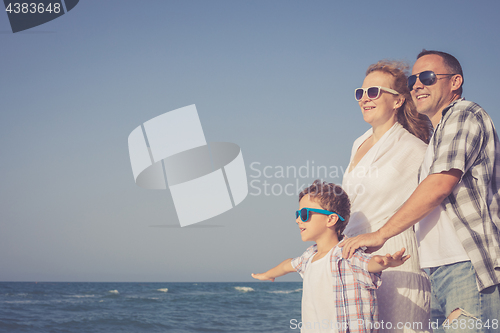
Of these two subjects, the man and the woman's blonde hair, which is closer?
the man

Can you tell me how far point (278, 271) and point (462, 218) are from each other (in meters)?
1.42

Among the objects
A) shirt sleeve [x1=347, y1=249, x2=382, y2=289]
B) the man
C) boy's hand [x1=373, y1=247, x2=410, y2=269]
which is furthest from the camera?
shirt sleeve [x1=347, y1=249, x2=382, y2=289]

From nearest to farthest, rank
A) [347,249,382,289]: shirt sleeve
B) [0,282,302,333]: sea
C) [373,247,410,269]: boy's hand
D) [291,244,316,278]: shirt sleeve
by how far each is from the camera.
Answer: [373,247,410,269]: boy's hand, [347,249,382,289]: shirt sleeve, [291,244,316,278]: shirt sleeve, [0,282,302,333]: sea

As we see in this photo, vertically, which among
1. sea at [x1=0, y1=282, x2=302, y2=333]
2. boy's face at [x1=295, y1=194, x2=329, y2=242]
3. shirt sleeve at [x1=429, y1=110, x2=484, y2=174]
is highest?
shirt sleeve at [x1=429, y1=110, x2=484, y2=174]

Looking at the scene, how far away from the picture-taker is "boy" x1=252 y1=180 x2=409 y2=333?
216 cm

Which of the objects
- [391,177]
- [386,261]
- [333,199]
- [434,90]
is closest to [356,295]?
[386,261]

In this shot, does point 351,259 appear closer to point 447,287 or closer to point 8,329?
point 447,287

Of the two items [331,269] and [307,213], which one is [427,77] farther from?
[331,269]

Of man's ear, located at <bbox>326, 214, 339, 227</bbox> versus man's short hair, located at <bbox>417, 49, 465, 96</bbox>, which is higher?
man's short hair, located at <bbox>417, 49, 465, 96</bbox>

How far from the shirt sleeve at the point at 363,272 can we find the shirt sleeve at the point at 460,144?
22.1 inches

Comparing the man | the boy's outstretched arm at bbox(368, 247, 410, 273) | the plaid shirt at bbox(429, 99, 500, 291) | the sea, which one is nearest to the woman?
the man

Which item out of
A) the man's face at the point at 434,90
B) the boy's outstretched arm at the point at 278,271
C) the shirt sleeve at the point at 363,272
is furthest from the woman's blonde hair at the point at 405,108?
the boy's outstretched arm at the point at 278,271

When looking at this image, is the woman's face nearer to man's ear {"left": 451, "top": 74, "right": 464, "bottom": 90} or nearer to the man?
man's ear {"left": 451, "top": 74, "right": 464, "bottom": 90}

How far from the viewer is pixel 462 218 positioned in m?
1.91
